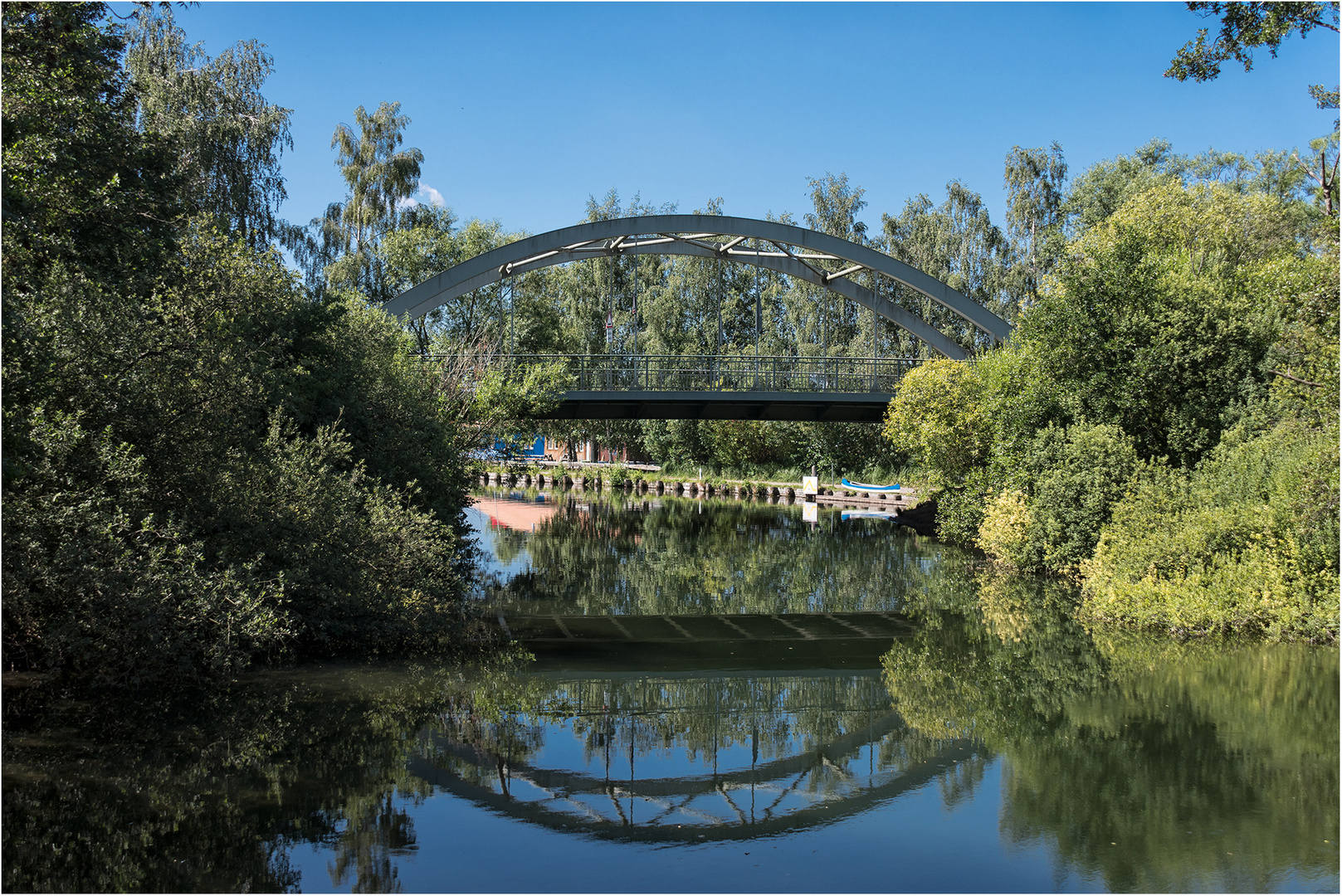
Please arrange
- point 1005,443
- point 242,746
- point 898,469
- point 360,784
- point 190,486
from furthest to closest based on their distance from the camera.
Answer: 1. point 898,469
2. point 1005,443
3. point 190,486
4. point 242,746
5. point 360,784

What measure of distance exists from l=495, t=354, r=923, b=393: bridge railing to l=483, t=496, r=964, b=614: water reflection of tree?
5.03 m

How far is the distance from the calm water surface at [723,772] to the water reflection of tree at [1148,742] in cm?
4

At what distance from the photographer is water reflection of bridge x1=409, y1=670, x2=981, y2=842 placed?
24.2ft

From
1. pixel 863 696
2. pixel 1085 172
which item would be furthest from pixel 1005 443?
pixel 1085 172

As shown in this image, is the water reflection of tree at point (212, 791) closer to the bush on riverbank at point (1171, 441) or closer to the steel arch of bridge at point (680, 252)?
the bush on riverbank at point (1171, 441)

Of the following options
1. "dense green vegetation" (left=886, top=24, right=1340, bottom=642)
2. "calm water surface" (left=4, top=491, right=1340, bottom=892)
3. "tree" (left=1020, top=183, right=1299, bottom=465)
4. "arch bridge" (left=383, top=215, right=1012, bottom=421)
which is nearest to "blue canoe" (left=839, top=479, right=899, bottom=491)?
"arch bridge" (left=383, top=215, right=1012, bottom=421)

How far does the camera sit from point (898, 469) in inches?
1778

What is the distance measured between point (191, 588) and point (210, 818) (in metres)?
3.18

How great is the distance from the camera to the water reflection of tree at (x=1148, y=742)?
652cm

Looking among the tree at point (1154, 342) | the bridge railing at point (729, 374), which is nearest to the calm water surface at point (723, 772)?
the tree at point (1154, 342)

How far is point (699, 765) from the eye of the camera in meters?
8.61

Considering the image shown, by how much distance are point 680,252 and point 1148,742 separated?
24.4m

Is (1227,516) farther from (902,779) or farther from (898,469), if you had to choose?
(898,469)

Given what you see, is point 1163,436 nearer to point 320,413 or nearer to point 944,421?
point 944,421
